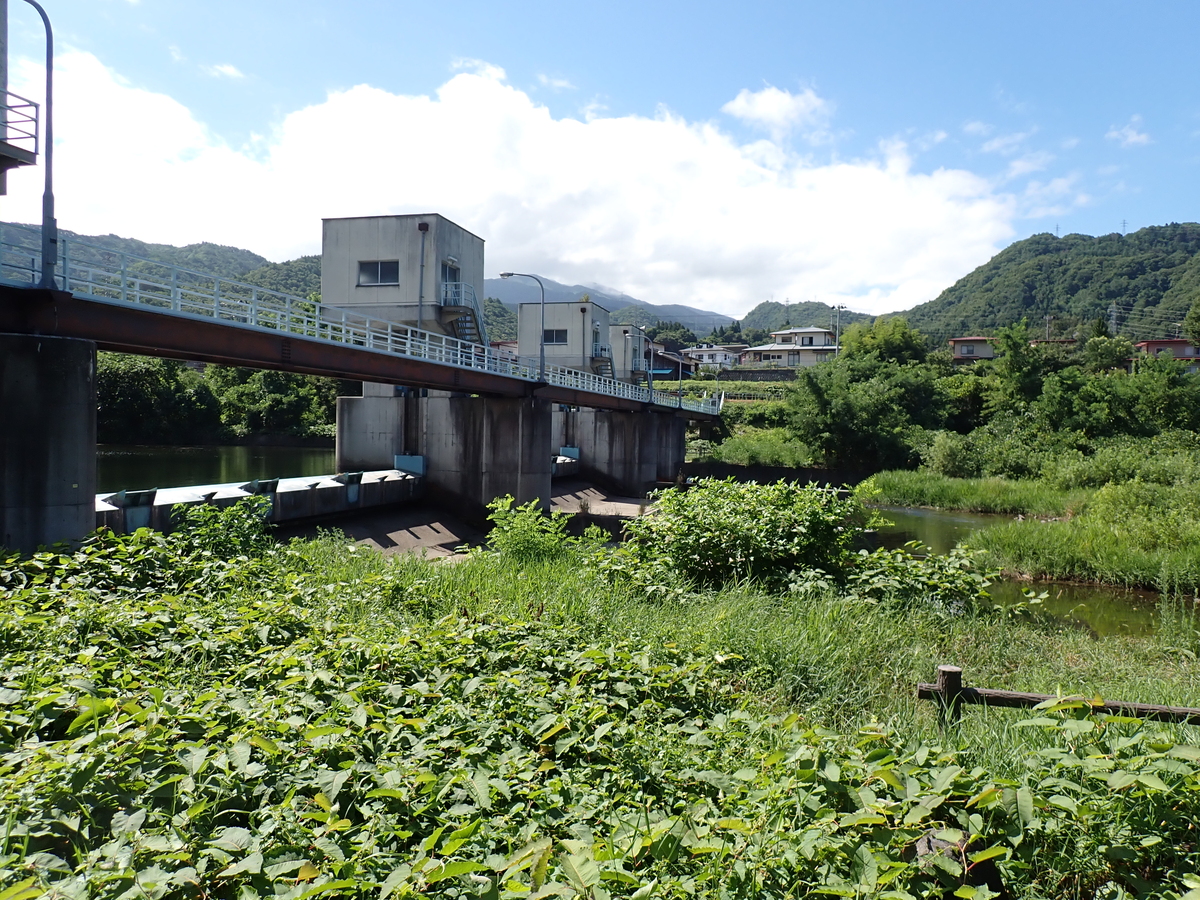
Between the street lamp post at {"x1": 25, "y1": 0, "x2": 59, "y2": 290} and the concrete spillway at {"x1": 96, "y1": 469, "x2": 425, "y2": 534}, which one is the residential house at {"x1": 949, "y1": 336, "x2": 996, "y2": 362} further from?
the street lamp post at {"x1": 25, "y1": 0, "x2": 59, "y2": 290}

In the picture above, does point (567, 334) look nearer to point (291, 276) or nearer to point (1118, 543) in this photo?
point (1118, 543)

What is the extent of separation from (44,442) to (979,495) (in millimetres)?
34539

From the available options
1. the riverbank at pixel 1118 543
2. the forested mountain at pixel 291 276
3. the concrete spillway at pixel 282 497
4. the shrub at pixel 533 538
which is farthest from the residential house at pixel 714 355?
the shrub at pixel 533 538

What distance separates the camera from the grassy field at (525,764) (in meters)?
2.96

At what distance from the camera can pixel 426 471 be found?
31.0 meters

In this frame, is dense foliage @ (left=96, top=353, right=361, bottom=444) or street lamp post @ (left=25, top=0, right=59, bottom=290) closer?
street lamp post @ (left=25, top=0, right=59, bottom=290)

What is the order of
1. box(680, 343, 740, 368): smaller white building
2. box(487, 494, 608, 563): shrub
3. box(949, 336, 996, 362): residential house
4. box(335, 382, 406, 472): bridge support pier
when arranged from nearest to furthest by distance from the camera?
1. box(487, 494, 608, 563): shrub
2. box(335, 382, 406, 472): bridge support pier
3. box(949, 336, 996, 362): residential house
4. box(680, 343, 740, 368): smaller white building

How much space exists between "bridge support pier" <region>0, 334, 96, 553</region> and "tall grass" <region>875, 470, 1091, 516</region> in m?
26.1

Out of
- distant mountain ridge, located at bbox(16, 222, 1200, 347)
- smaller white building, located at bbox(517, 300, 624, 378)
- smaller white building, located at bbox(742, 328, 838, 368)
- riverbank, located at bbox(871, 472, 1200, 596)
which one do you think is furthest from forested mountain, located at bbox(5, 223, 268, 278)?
riverbank, located at bbox(871, 472, 1200, 596)

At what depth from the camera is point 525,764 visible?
12.6 ft

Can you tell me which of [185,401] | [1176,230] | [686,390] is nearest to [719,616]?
[185,401]

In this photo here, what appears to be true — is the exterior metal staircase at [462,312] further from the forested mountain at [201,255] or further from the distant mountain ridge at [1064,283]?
the forested mountain at [201,255]

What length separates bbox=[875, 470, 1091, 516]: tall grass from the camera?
31281mm

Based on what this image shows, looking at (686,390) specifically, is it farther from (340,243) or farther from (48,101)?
(48,101)
